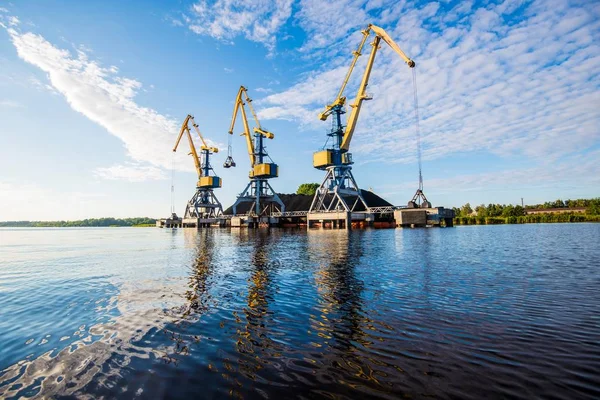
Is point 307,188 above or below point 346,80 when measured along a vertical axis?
below

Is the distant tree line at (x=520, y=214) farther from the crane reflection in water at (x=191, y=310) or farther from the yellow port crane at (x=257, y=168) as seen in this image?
the crane reflection in water at (x=191, y=310)

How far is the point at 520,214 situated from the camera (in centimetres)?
13012

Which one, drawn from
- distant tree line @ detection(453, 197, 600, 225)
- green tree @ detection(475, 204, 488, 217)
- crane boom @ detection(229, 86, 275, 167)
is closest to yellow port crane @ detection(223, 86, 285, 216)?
crane boom @ detection(229, 86, 275, 167)

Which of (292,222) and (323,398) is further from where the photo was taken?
(292,222)

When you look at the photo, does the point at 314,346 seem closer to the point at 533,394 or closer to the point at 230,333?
the point at 230,333

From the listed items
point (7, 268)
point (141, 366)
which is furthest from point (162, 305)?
point (7, 268)

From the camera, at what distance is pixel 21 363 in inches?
219

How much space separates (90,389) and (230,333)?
109 inches

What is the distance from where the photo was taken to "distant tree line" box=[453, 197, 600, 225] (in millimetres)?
106938

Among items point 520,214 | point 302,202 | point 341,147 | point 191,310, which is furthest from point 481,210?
point 191,310

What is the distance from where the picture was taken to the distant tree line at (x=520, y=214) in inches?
4210

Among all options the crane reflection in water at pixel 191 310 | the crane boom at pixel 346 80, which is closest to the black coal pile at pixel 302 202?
the crane boom at pixel 346 80

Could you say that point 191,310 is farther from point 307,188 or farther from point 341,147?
point 307,188

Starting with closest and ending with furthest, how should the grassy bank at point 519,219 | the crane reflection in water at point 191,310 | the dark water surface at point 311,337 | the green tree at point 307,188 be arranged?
the dark water surface at point 311,337, the crane reflection in water at point 191,310, the grassy bank at point 519,219, the green tree at point 307,188
